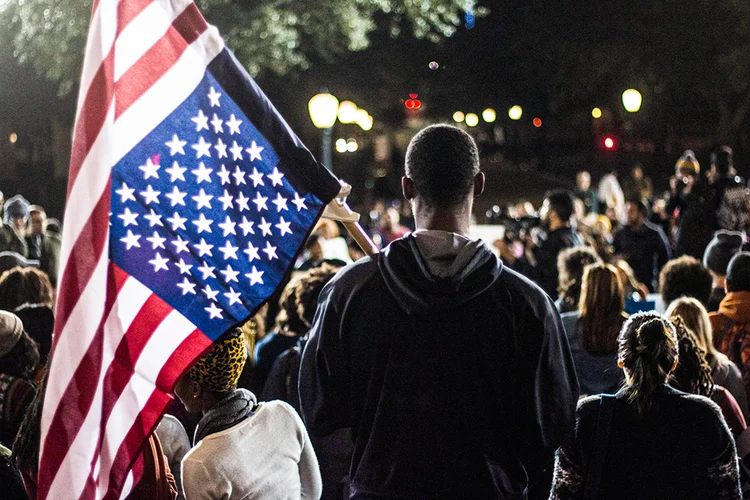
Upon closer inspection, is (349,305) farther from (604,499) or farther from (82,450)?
(604,499)

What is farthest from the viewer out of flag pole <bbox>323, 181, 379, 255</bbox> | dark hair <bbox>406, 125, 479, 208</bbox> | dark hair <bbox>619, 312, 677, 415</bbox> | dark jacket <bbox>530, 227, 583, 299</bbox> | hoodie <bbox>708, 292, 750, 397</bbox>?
dark jacket <bbox>530, 227, 583, 299</bbox>

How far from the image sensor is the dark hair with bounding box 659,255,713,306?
7.02 meters

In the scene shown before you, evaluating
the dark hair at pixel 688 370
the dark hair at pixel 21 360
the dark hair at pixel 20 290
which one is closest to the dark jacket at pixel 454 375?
the dark hair at pixel 688 370

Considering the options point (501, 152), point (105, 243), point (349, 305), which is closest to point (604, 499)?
point (349, 305)

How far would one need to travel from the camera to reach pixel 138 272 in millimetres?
3199

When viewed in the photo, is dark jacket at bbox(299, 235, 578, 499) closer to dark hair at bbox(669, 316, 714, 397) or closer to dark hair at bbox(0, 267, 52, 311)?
dark hair at bbox(669, 316, 714, 397)

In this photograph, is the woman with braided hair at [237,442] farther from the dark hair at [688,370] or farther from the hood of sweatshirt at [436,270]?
the dark hair at [688,370]

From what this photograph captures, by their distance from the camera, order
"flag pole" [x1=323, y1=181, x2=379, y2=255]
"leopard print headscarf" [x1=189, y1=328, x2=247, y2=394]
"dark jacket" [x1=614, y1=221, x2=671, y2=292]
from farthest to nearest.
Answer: "dark jacket" [x1=614, y1=221, x2=671, y2=292] → "leopard print headscarf" [x1=189, y1=328, x2=247, y2=394] → "flag pole" [x1=323, y1=181, x2=379, y2=255]

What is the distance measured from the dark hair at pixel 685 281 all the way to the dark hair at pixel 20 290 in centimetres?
431

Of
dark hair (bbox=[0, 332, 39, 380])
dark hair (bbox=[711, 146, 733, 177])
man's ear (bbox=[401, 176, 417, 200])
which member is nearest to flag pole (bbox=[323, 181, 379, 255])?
man's ear (bbox=[401, 176, 417, 200])

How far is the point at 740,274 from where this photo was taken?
249 inches

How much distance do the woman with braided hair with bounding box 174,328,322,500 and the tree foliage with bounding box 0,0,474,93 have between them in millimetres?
13536

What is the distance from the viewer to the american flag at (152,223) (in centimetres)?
304

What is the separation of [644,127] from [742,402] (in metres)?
40.4
